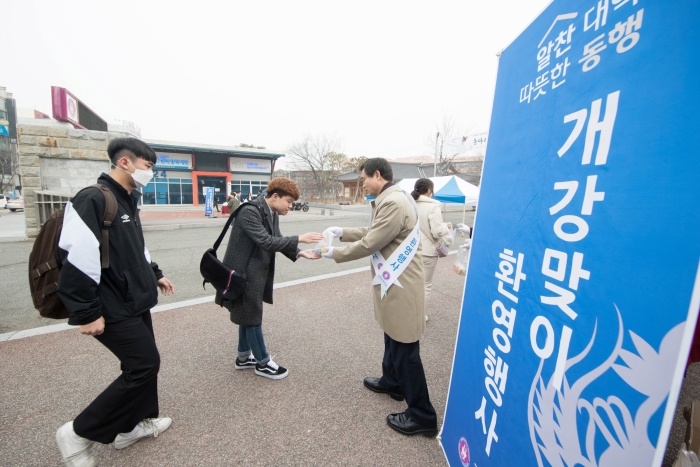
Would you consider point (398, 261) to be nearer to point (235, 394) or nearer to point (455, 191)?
point (235, 394)

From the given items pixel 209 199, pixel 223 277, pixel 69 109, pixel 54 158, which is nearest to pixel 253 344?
pixel 223 277

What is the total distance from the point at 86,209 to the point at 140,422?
4.84 ft

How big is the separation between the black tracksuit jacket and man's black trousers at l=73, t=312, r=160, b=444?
0.10 m


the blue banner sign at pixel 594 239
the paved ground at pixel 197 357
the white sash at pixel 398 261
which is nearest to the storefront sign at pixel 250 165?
the paved ground at pixel 197 357

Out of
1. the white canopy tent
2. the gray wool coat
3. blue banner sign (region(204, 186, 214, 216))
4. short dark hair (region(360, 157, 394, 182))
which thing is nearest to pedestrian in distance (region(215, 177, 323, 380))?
the gray wool coat

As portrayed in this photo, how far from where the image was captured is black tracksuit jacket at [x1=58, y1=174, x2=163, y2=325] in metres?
1.60

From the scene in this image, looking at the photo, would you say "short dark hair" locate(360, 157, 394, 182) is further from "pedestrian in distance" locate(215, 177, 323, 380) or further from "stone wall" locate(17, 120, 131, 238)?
"stone wall" locate(17, 120, 131, 238)

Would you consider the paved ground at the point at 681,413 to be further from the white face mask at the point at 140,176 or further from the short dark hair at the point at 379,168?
the white face mask at the point at 140,176

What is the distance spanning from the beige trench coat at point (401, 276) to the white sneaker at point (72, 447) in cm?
191

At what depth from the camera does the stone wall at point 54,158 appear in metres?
8.50

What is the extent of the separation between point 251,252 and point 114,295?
960mm

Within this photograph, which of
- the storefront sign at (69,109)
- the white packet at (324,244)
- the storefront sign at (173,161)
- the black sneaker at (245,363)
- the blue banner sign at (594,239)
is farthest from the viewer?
the storefront sign at (173,161)

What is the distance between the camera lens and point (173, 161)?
940 inches

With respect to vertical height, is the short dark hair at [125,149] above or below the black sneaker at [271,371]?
above
